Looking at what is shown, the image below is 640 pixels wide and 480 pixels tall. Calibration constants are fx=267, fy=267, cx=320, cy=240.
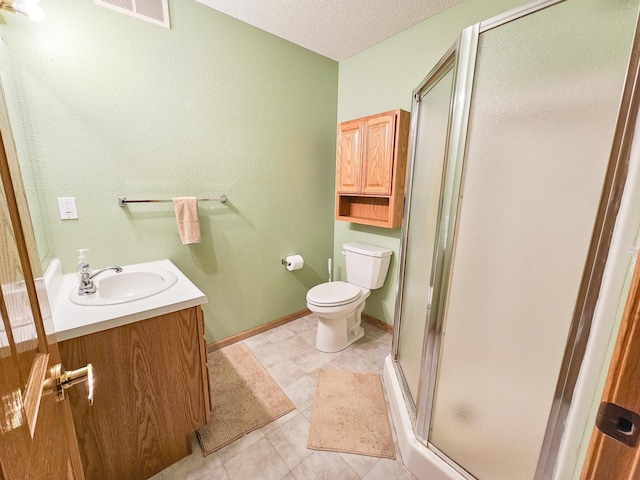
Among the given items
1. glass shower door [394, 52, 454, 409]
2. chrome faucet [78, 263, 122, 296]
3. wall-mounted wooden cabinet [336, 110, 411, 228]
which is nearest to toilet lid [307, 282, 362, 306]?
glass shower door [394, 52, 454, 409]

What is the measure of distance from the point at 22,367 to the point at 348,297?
1.74 metres

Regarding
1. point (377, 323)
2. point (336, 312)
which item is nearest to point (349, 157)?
point (336, 312)

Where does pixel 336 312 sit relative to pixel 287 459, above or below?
above

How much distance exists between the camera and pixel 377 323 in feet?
7.97

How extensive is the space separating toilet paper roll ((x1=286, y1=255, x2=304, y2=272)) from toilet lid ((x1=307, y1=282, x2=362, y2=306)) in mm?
305

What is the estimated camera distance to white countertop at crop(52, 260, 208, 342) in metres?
0.92

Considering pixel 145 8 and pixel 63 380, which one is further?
pixel 145 8

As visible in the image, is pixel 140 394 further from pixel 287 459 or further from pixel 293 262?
pixel 293 262

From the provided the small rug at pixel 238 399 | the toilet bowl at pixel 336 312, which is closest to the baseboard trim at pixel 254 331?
the small rug at pixel 238 399

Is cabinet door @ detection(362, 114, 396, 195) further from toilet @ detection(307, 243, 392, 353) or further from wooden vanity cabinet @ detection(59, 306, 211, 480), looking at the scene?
wooden vanity cabinet @ detection(59, 306, 211, 480)

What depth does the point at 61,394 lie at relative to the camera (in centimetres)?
56

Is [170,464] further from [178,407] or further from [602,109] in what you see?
[602,109]

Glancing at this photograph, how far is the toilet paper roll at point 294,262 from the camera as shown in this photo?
7.57ft

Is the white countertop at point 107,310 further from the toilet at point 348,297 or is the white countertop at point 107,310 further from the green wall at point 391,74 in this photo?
the green wall at point 391,74
